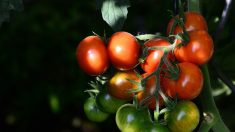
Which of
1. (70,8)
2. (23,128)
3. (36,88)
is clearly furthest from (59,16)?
(23,128)

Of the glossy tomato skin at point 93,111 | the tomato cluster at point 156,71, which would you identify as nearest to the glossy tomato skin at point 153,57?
the tomato cluster at point 156,71

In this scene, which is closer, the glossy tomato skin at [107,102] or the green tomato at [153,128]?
the green tomato at [153,128]

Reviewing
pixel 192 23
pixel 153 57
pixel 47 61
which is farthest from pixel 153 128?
pixel 47 61

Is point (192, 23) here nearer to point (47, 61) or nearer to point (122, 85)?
point (122, 85)

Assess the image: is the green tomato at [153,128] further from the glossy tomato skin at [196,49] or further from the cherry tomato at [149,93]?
the glossy tomato skin at [196,49]

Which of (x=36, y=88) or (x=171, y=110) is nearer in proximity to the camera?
(x=171, y=110)

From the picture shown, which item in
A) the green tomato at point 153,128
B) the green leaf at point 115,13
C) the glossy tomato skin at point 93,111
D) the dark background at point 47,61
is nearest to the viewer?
the green tomato at point 153,128

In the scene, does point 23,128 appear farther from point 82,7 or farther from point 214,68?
point 214,68
